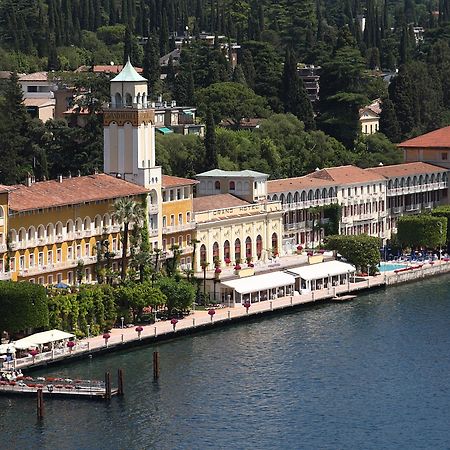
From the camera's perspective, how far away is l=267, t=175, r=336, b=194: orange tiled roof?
122 m

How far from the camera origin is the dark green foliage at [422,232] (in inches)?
4988

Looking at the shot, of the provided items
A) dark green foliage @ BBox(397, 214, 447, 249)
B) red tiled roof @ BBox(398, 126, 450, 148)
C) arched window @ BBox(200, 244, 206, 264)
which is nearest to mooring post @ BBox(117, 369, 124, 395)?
arched window @ BBox(200, 244, 206, 264)

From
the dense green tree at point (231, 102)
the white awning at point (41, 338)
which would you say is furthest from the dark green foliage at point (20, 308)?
the dense green tree at point (231, 102)

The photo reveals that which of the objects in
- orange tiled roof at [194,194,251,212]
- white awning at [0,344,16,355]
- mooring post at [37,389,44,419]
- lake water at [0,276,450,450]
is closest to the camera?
lake water at [0,276,450,450]

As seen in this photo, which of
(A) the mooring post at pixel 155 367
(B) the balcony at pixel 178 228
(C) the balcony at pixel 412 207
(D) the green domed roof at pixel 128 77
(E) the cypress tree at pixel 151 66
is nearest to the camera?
(A) the mooring post at pixel 155 367

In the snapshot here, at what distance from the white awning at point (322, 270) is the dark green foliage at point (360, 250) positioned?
1.56 meters

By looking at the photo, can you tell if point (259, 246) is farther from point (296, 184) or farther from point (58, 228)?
point (58, 228)

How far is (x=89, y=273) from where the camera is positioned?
101 meters

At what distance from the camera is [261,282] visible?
108 metres

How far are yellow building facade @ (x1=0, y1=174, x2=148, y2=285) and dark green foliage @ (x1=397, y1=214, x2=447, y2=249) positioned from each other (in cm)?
2693

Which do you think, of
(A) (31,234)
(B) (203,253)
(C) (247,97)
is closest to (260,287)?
(B) (203,253)

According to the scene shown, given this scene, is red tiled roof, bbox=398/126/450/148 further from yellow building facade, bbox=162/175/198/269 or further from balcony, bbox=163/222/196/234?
balcony, bbox=163/222/196/234

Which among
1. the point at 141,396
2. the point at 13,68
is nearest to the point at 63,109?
the point at 13,68

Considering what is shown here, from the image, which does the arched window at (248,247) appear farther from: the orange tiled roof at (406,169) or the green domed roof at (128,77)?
the orange tiled roof at (406,169)
